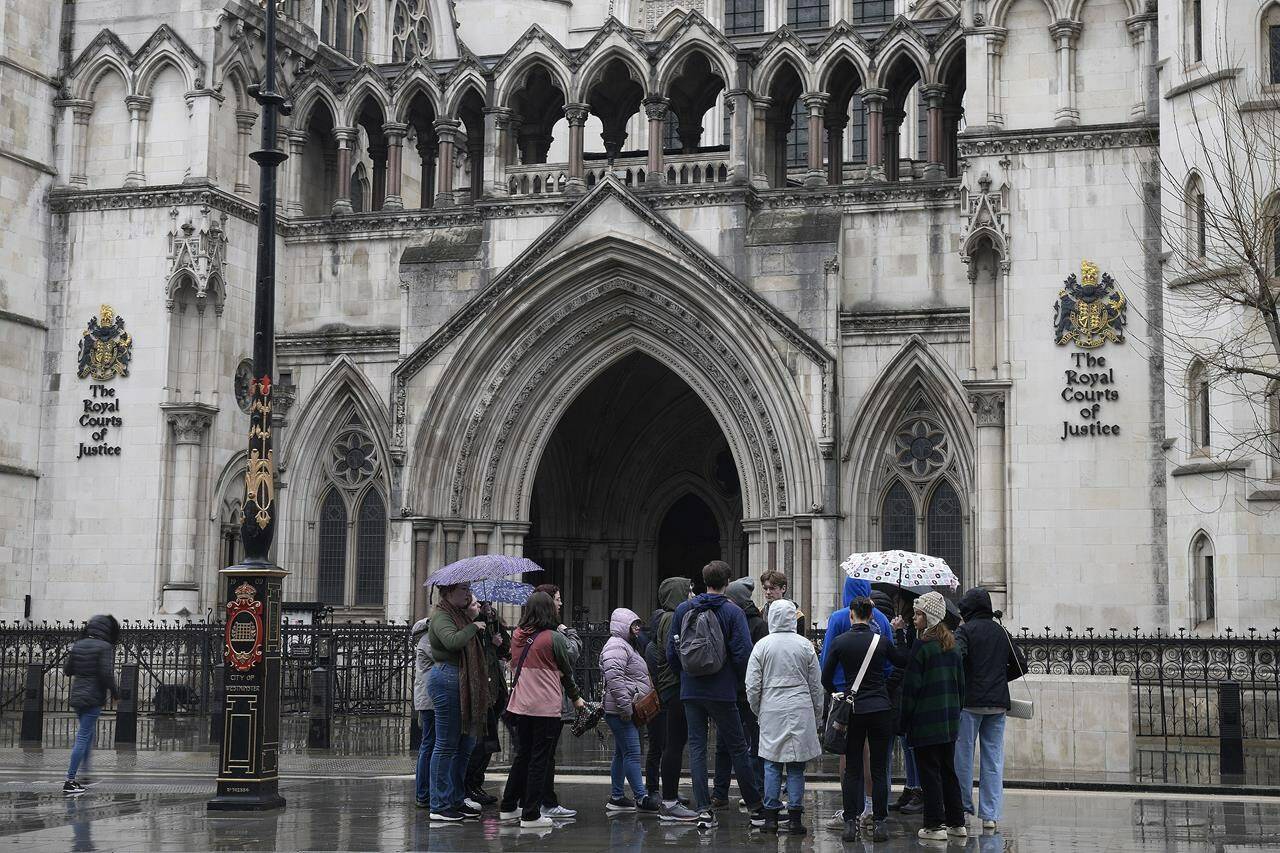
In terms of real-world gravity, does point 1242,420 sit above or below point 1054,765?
above

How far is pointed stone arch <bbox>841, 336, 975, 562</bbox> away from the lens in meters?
29.2

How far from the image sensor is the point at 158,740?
24.0 m

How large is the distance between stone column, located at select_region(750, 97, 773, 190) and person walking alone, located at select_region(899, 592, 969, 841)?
60.1 ft

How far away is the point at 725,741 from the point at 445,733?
228cm

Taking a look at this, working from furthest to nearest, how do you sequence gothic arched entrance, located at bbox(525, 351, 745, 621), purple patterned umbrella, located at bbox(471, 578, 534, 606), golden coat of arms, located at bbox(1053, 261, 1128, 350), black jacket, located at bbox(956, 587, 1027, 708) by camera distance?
gothic arched entrance, located at bbox(525, 351, 745, 621)
golden coat of arms, located at bbox(1053, 261, 1128, 350)
purple patterned umbrella, located at bbox(471, 578, 534, 606)
black jacket, located at bbox(956, 587, 1027, 708)

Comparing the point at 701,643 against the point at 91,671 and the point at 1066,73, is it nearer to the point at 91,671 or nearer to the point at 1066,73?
the point at 91,671

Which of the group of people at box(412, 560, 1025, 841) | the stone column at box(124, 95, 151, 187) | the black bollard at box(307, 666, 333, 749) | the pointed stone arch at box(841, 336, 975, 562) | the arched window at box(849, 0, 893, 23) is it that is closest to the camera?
the group of people at box(412, 560, 1025, 841)

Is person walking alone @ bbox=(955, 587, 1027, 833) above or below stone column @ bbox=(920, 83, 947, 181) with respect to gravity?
below

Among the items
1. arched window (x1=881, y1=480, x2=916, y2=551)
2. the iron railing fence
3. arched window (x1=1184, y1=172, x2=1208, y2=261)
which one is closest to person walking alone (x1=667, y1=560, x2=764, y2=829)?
the iron railing fence

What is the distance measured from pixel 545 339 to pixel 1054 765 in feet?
50.4

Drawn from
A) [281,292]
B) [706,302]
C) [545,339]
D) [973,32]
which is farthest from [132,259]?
[973,32]

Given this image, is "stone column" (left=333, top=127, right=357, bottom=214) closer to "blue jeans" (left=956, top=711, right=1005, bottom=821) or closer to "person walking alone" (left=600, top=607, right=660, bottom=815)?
"person walking alone" (left=600, top=607, right=660, bottom=815)

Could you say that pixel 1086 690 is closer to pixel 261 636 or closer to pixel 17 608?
pixel 261 636

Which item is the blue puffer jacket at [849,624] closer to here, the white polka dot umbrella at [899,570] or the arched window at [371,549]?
the white polka dot umbrella at [899,570]
